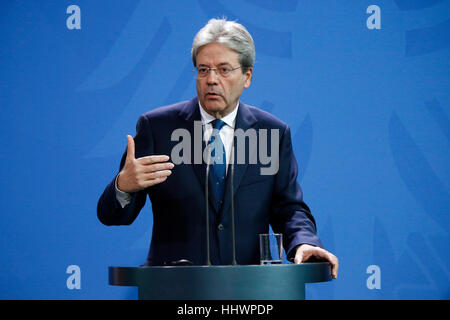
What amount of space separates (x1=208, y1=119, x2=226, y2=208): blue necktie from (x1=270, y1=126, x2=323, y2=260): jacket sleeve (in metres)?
0.29

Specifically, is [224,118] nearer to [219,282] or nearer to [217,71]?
[217,71]

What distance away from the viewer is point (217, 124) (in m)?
2.56

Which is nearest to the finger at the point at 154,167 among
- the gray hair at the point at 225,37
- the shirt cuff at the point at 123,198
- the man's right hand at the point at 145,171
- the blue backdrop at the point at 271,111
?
the man's right hand at the point at 145,171

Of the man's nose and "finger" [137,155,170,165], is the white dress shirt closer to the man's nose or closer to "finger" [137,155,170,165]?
the man's nose

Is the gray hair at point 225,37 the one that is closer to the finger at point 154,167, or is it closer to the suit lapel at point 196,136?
the suit lapel at point 196,136

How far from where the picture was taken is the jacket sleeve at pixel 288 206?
7.86ft

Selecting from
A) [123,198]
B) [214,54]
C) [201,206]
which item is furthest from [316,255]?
[214,54]

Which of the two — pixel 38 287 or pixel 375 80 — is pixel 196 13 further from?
pixel 38 287

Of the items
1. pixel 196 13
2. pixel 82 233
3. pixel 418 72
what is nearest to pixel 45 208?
pixel 82 233

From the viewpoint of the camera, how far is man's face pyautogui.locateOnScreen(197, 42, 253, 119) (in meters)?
2.41

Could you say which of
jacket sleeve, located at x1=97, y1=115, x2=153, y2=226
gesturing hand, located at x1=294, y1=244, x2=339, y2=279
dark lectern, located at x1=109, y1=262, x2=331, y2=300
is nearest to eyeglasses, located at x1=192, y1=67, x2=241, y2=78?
jacket sleeve, located at x1=97, y1=115, x2=153, y2=226

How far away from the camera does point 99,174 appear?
11.3 ft
